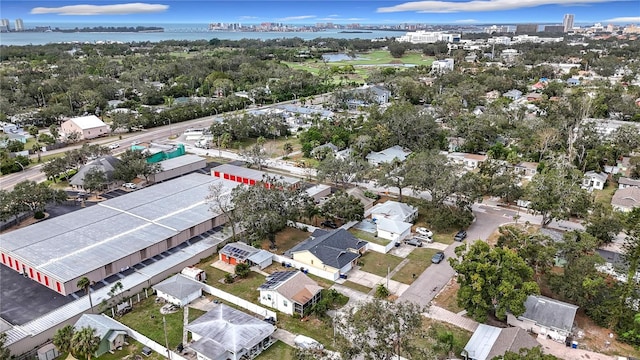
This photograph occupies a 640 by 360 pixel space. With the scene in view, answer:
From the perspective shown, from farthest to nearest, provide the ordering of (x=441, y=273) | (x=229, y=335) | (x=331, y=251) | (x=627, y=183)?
(x=627, y=183) < (x=331, y=251) < (x=441, y=273) < (x=229, y=335)

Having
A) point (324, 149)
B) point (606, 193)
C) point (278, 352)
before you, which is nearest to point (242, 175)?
point (324, 149)

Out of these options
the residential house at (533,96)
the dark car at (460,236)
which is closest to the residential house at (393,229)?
the dark car at (460,236)

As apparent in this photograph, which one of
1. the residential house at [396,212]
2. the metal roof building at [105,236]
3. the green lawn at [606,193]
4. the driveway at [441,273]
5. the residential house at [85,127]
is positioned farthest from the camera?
the residential house at [85,127]

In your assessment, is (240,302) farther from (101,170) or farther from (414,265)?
(101,170)

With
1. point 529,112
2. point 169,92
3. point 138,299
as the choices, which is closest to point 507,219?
point 138,299

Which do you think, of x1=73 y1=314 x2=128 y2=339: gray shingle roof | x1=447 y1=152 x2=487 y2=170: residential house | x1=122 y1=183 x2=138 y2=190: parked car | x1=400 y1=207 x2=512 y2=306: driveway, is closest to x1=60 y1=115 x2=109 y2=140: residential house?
x1=122 y1=183 x2=138 y2=190: parked car

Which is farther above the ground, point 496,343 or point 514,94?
point 514,94

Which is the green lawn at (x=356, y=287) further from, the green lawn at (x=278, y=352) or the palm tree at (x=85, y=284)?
the palm tree at (x=85, y=284)

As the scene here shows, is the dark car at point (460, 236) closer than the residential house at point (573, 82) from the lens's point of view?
Yes
